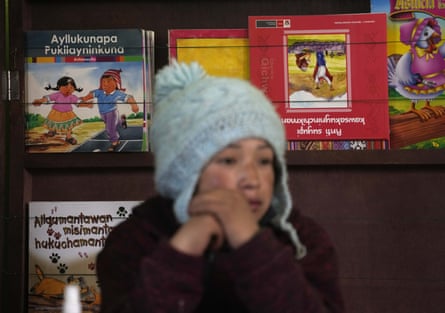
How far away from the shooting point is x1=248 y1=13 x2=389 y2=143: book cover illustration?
152cm

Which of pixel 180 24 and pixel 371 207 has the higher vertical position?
pixel 180 24

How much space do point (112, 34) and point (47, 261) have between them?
49cm

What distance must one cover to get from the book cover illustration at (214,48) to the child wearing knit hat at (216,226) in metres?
0.55

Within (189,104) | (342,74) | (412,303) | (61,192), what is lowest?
(412,303)

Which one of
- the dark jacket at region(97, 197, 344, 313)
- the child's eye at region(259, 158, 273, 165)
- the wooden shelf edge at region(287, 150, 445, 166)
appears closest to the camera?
the dark jacket at region(97, 197, 344, 313)

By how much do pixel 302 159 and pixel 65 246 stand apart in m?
0.52

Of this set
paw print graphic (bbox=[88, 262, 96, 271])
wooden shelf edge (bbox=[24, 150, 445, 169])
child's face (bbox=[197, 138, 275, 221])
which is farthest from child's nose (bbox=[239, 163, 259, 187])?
paw print graphic (bbox=[88, 262, 96, 271])

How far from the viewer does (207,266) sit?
2.94 feet

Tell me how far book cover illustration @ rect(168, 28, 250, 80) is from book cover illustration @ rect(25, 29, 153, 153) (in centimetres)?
6

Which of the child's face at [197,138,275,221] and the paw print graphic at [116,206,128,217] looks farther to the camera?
the paw print graphic at [116,206,128,217]

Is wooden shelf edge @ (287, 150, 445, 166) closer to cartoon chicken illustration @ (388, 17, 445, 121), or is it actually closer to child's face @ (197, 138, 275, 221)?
cartoon chicken illustration @ (388, 17, 445, 121)

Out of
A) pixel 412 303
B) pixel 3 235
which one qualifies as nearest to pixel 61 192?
pixel 3 235

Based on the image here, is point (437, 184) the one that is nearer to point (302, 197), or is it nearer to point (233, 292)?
point (302, 197)

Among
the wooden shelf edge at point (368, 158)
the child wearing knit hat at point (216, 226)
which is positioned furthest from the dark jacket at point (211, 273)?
the wooden shelf edge at point (368, 158)
